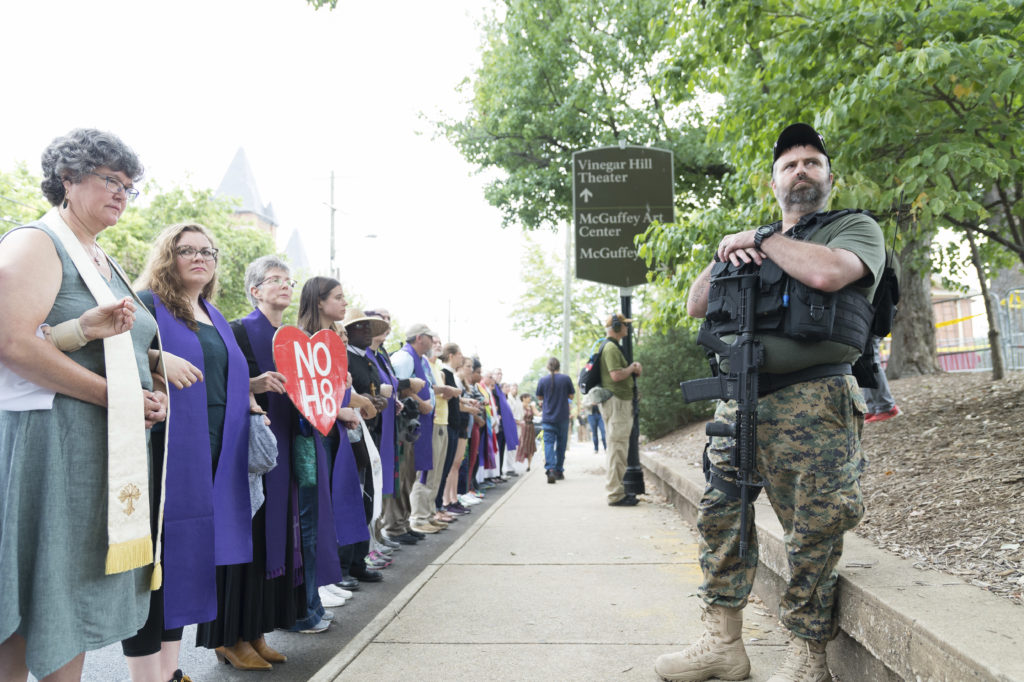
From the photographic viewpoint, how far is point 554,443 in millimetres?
14086

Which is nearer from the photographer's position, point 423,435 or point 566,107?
point 423,435

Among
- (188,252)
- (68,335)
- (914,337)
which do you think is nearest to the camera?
(68,335)

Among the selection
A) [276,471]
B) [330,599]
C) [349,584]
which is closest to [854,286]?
[276,471]

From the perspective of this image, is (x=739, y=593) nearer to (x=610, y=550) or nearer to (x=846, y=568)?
(x=846, y=568)

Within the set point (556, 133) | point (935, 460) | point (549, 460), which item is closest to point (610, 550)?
point (935, 460)

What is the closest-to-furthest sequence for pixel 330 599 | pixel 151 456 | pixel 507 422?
pixel 151 456 → pixel 330 599 → pixel 507 422

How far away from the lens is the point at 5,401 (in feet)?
7.62

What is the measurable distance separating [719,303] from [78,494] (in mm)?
2430

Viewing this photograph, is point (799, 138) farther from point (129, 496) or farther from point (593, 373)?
point (593, 373)

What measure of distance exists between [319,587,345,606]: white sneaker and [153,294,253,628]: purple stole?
1.78m

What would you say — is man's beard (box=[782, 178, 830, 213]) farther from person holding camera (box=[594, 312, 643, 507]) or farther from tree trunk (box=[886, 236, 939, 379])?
tree trunk (box=[886, 236, 939, 379])

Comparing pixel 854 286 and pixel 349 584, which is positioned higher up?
pixel 854 286

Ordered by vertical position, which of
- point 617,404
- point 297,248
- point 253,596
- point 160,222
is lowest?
point 253,596

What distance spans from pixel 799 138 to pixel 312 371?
269cm
